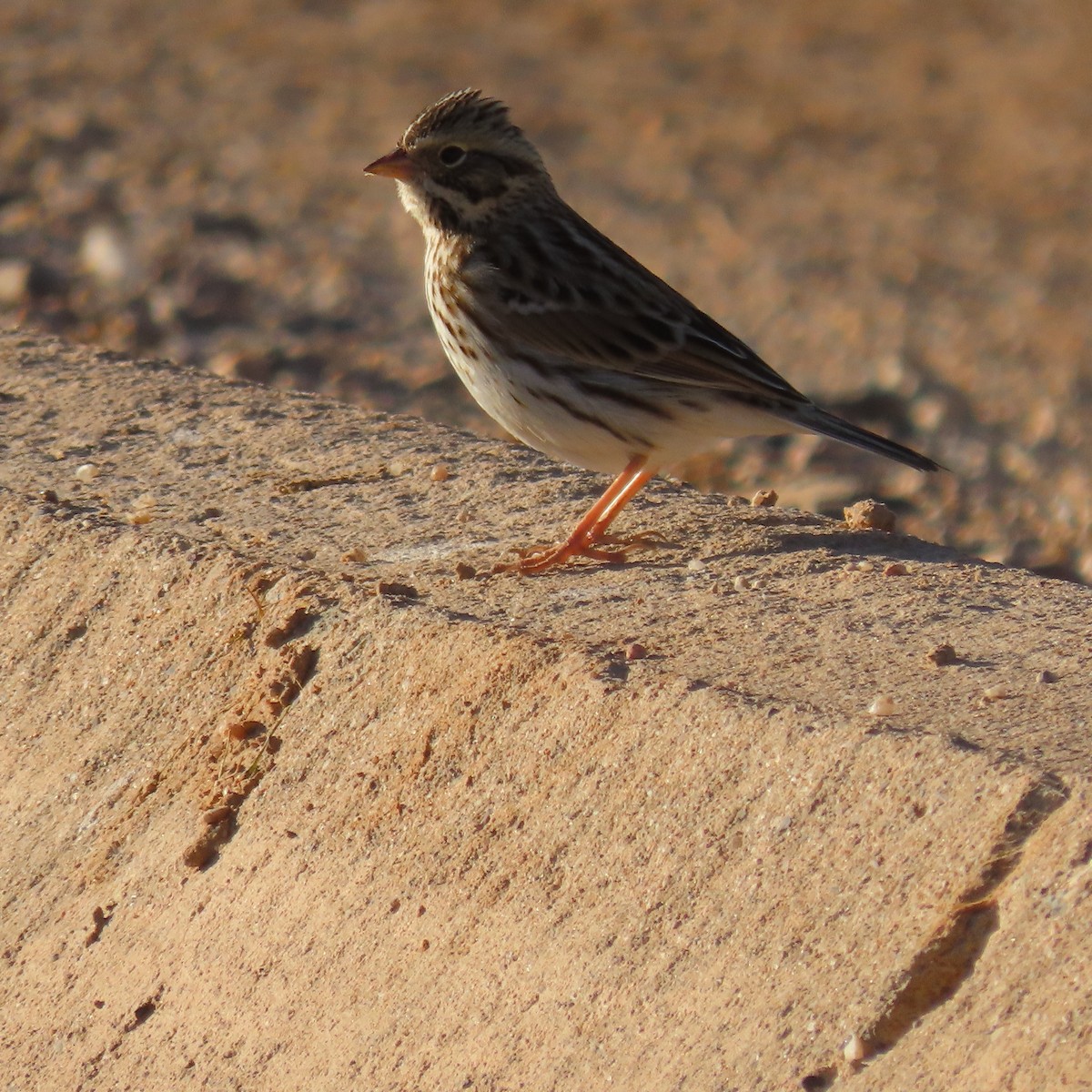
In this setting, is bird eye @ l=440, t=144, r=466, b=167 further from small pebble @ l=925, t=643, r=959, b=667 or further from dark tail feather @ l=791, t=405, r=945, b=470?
small pebble @ l=925, t=643, r=959, b=667

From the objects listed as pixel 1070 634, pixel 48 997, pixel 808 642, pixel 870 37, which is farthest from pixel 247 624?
pixel 870 37

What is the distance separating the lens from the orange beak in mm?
7059

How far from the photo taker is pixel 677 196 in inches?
616

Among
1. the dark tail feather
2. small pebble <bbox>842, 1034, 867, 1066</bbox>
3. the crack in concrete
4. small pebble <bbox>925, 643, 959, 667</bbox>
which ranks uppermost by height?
the dark tail feather

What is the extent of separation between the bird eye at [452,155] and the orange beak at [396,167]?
0.41 feet

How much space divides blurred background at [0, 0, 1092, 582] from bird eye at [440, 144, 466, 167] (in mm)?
3978

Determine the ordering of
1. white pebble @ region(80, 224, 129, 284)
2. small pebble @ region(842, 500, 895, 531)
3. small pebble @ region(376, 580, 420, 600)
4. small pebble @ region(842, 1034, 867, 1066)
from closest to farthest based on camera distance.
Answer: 1. small pebble @ region(842, 1034, 867, 1066)
2. small pebble @ region(376, 580, 420, 600)
3. small pebble @ region(842, 500, 895, 531)
4. white pebble @ region(80, 224, 129, 284)

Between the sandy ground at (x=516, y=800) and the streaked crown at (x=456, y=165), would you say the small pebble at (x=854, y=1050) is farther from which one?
the streaked crown at (x=456, y=165)

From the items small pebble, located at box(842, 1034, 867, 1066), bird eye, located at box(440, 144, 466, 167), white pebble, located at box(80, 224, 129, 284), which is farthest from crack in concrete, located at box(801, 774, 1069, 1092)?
white pebble, located at box(80, 224, 129, 284)

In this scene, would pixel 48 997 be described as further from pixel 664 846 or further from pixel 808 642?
pixel 808 642

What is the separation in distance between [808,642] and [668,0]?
16506 mm

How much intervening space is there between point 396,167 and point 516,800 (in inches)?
121

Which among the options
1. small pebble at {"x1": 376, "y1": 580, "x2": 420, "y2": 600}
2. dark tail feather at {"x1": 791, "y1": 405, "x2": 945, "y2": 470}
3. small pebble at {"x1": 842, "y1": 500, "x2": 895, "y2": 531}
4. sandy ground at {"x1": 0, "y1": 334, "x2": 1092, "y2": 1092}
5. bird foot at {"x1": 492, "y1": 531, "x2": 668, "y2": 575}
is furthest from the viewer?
small pebble at {"x1": 842, "y1": 500, "x2": 895, "y2": 531}

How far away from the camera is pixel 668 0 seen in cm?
2059
